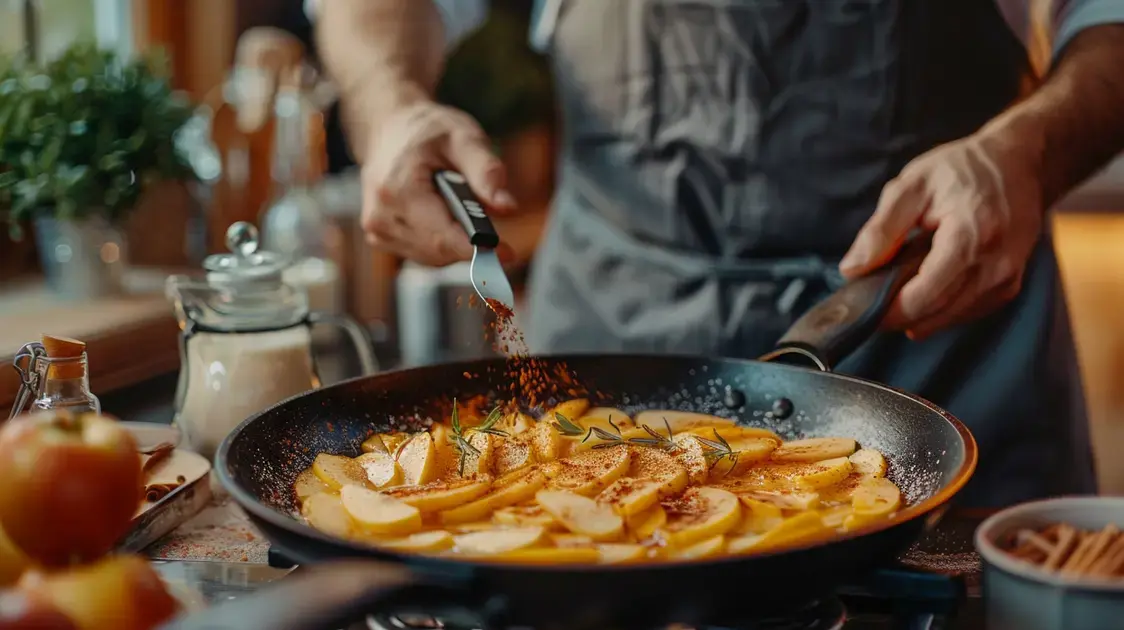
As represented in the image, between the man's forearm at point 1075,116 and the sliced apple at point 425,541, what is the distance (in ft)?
2.92

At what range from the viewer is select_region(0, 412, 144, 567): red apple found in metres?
0.64

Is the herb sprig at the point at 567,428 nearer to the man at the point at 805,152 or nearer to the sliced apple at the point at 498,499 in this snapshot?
the sliced apple at the point at 498,499

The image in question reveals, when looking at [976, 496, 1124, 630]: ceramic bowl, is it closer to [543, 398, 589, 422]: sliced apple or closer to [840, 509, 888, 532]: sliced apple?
[840, 509, 888, 532]: sliced apple

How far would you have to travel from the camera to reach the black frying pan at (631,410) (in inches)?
26.0

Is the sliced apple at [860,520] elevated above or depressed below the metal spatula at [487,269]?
below

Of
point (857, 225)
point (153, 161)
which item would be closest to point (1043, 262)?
point (857, 225)

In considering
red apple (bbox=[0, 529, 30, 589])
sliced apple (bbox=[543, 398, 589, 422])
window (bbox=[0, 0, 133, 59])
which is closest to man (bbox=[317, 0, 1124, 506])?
sliced apple (bbox=[543, 398, 589, 422])

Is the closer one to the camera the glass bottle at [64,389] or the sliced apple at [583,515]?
the sliced apple at [583,515]

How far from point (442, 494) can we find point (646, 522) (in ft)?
0.58

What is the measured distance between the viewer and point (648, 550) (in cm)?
85

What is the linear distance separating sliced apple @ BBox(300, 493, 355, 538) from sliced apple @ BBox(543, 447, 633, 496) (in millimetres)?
194

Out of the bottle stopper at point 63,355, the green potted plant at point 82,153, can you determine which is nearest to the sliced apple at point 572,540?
the bottle stopper at point 63,355

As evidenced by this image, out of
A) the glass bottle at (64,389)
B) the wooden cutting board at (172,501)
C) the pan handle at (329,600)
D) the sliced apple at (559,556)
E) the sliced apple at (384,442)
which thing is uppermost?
→ the pan handle at (329,600)

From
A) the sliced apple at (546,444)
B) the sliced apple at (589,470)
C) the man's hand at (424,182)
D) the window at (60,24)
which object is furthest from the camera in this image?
the window at (60,24)
